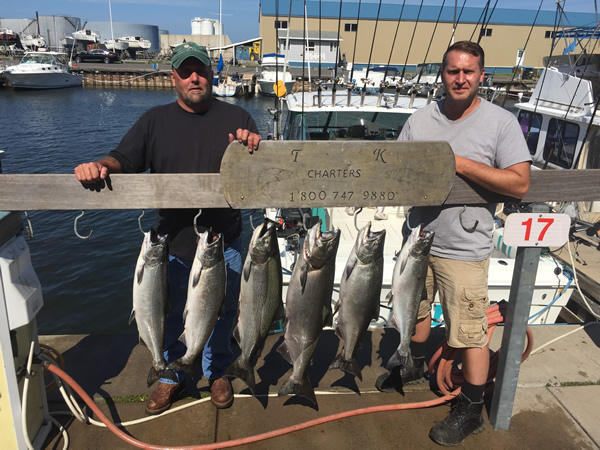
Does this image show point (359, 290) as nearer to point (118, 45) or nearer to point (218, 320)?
point (218, 320)

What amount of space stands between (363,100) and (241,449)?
21.6 feet

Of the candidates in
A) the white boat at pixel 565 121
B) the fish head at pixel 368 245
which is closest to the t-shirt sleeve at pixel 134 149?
the fish head at pixel 368 245

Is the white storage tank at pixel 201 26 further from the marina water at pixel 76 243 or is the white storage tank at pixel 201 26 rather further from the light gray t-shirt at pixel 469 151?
the light gray t-shirt at pixel 469 151

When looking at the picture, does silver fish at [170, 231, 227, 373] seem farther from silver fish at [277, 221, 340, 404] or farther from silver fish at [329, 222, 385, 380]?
silver fish at [329, 222, 385, 380]

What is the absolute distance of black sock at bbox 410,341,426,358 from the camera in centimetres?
333

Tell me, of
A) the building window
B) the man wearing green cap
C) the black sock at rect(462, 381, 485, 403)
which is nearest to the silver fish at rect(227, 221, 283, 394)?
the man wearing green cap

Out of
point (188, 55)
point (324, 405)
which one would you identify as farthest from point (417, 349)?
point (188, 55)

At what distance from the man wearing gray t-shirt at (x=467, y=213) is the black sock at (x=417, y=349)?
44 centimetres

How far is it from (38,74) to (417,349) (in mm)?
47625

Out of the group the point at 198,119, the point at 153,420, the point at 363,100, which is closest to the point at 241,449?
the point at 153,420

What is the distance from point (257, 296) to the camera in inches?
98.7

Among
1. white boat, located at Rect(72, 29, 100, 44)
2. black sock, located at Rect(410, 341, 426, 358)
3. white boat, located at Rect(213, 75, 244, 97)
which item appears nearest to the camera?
black sock, located at Rect(410, 341, 426, 358)

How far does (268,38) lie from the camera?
51.5m

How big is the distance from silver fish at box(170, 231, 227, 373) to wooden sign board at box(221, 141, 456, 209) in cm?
32
